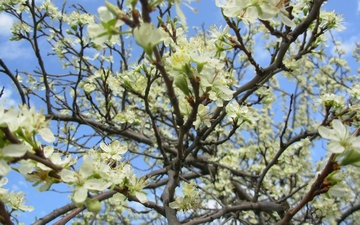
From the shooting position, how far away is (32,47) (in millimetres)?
3572

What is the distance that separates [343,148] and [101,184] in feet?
2.82

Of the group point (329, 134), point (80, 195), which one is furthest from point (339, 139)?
point (80, 195)

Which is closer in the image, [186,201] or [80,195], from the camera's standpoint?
[80,195]

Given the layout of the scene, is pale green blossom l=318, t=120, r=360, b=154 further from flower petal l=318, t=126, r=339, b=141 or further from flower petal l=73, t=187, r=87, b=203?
flower petal l=73, t=187, r=87, b=203

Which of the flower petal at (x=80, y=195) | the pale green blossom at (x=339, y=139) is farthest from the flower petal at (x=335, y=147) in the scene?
the flower petal at (x=80, y=195)

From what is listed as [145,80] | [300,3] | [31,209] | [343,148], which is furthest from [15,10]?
[343,148]

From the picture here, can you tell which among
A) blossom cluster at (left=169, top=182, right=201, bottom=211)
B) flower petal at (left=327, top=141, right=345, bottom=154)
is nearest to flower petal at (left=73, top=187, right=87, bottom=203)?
blossom cluster at (left=169, top=182, right=201, bottom=211)

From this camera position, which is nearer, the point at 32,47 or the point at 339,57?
the point at 32,47

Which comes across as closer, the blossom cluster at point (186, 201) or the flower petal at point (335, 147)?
the flower petal at point (335, 147)

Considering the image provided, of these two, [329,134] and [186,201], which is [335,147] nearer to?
[329,134]

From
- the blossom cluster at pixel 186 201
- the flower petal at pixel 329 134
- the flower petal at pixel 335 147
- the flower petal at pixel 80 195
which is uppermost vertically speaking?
the blossom cluster at pixel 186 201

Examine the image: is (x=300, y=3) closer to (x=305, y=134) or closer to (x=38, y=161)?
(x=305, y=134)

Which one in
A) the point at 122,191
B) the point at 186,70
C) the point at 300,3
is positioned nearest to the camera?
the point at 186,70

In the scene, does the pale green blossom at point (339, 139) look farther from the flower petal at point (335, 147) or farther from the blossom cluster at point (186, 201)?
the blossom cluster at point (186, 201)
